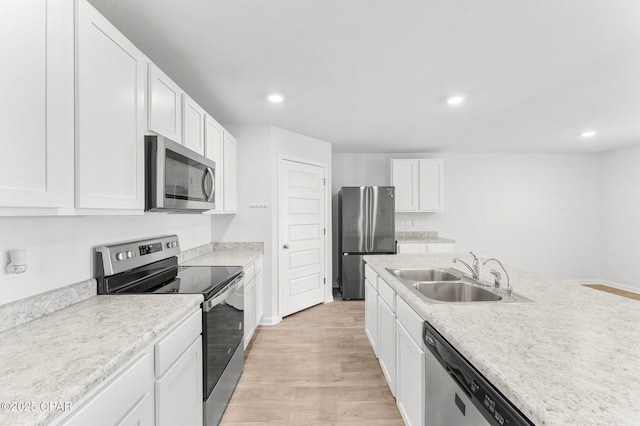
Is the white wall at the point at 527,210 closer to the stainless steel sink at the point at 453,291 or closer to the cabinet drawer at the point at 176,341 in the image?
the stainless steel sink at the point at 453,291

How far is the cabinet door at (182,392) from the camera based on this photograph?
113cm

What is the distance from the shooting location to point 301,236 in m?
3.72

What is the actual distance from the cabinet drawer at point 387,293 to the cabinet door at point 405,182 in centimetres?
265

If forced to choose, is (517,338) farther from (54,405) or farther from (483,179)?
(483,179)

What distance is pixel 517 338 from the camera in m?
0.96

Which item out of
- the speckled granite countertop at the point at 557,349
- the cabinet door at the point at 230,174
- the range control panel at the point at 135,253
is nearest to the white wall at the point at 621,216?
the speckled granite countertop at the point at 557,349

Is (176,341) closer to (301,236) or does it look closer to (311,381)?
(311,381)

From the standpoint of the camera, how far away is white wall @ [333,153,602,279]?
16.7 feet

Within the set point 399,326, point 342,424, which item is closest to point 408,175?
point 399,326

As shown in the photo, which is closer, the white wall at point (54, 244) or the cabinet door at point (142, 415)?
the cabinet door at point (142, 415)

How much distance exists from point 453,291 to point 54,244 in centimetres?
224

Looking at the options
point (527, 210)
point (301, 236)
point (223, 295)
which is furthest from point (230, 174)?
point (527, 210)

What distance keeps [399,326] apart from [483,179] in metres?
4.42

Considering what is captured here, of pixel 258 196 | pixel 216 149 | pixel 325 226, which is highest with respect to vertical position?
pixel 216 149
